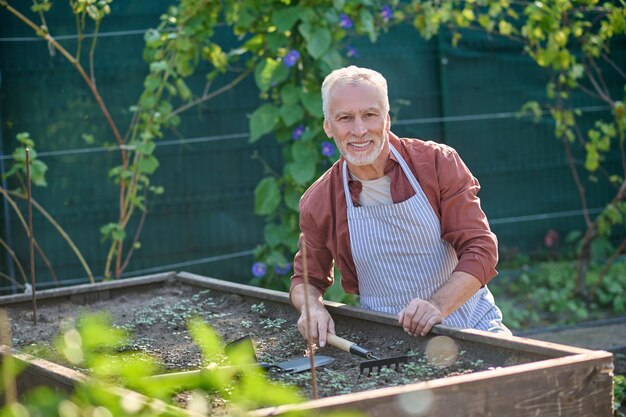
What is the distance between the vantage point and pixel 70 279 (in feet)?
18.7

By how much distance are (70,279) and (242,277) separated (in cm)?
117

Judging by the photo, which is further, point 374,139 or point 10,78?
point 10,78

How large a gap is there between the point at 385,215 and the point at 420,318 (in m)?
0.61

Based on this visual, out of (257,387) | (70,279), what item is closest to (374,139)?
(257,387)

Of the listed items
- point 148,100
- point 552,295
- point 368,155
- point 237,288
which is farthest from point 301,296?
point 552,295

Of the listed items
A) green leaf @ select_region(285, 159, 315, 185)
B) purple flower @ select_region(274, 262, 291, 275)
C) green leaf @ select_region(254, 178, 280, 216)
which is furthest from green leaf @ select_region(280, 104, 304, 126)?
purple flower @ select_region(274, 262, 291, 275)

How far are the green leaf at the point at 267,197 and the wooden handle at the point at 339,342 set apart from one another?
253 cm

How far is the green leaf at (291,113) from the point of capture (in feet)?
17.1

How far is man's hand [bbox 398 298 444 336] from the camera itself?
270 centimetres

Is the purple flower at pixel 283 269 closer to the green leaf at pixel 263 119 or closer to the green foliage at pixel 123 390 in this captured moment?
the green leaf at pixel 263 119

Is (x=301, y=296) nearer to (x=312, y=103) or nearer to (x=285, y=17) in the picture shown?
(x=312, y=103)

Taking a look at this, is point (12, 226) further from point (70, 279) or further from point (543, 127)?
point (543, 127)

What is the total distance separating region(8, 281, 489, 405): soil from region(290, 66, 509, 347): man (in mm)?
148

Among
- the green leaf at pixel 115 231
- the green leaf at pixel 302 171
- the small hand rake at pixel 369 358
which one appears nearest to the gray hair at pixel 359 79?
the small hand rake at pixel 369 358
